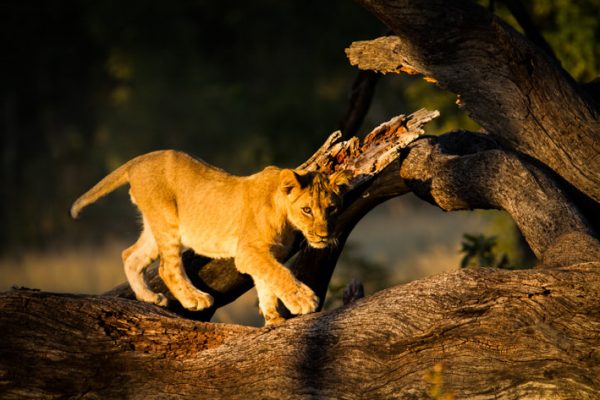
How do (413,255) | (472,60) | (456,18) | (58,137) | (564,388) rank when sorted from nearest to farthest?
(564,388)
(456,18)
(472,60)
(413,255)
(58,137)

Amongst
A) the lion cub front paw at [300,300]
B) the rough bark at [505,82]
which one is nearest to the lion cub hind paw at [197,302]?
the lion cub front paw at [300,300]

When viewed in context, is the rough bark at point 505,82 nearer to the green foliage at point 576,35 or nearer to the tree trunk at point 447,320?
the tree trunk at point 447,320

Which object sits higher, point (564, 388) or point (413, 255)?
point (413, 255)

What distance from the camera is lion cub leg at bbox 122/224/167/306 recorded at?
284 inches

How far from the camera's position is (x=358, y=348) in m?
4.95

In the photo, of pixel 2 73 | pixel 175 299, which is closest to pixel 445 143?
pixel 175 299

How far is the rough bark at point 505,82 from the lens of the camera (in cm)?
570

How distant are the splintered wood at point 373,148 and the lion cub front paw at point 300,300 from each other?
1.07 m

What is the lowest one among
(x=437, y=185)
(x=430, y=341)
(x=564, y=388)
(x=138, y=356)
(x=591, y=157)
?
(x=564, y=388)

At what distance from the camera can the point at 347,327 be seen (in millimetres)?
5082

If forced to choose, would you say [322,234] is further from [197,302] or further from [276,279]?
[197,302]

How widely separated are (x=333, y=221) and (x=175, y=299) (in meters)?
1.41

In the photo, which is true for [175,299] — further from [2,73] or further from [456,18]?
[2,73]

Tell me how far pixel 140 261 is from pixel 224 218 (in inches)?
34.8
